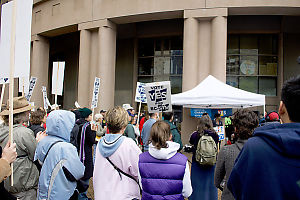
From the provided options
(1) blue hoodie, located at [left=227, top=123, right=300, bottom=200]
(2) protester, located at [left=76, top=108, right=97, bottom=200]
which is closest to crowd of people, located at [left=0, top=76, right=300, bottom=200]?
(1) blue hoodie, located at [left=227, top=123, right=300, bottom=200]

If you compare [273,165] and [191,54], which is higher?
[191,54]

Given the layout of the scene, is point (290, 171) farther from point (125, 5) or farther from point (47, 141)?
point (125, 5)

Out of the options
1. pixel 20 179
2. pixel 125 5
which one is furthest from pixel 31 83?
pixel 20 179

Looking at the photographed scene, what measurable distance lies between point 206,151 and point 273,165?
3.28m

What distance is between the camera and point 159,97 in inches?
263

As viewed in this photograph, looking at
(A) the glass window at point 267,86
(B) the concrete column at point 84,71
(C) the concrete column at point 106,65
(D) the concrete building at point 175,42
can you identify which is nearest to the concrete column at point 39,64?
(D) the concrete building at point 175,42

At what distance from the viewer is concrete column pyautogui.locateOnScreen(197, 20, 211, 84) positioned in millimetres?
13250

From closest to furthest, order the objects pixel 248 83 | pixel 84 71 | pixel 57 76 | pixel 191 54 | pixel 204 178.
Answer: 1. pixel 204 178
2. pixel 57 76
3. pixel 191 54
4. pixel 84 71
5. pixel 248 83

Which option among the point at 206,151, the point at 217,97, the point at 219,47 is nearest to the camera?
the point at 206,151

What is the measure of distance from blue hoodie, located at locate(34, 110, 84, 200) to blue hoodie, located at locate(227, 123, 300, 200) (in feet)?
6.63

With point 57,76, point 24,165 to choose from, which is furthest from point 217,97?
point 24,165

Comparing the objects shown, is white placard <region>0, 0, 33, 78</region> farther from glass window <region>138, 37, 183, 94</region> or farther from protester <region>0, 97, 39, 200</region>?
glass window <region>138, 37, 183, 94</region>

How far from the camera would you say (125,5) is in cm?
1422

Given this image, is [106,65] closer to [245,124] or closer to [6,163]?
[245,124]
